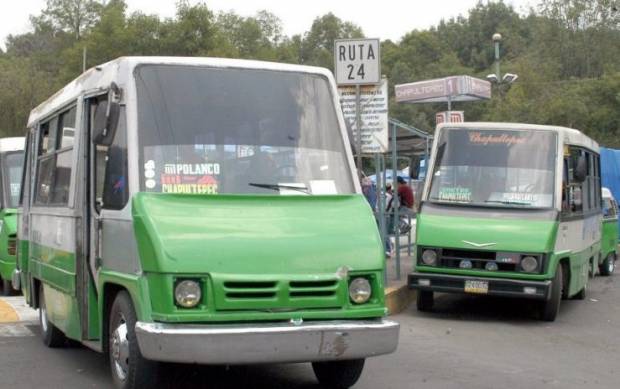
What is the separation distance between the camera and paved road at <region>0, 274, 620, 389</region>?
7.66m

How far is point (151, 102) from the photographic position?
6.82 m

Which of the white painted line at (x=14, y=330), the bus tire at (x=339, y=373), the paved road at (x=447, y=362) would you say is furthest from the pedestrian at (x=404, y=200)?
the bus tire at (x=339, y=373)

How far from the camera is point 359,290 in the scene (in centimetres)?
640

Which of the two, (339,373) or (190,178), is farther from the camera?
(339,373)

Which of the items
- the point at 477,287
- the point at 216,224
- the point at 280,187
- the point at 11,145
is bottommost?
the point at 477,287

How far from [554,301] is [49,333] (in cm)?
617

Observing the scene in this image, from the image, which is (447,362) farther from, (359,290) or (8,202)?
(8,202)

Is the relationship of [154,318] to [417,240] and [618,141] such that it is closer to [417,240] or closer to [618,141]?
[417,240]

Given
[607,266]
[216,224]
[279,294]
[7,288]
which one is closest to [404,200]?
[607,266]

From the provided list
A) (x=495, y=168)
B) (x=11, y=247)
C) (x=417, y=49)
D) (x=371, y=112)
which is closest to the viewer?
(x=495, y=168)

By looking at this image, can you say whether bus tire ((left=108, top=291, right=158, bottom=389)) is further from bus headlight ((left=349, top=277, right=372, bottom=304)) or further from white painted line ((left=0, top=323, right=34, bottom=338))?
white painted line ((left=0, top=323, right=34, bottom=338))

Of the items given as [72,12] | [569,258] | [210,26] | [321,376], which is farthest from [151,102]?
[72,12]

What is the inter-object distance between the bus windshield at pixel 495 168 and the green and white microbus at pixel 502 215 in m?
0.01

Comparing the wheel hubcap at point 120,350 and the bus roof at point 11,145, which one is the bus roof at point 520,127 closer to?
the bus roof at point 11,145
